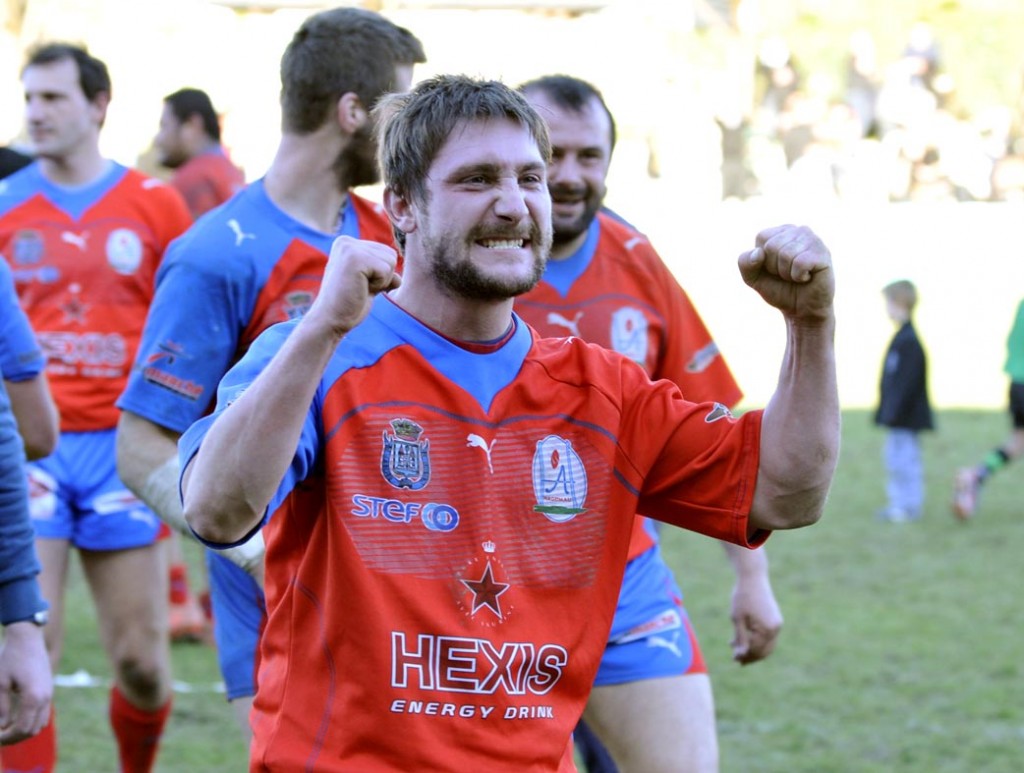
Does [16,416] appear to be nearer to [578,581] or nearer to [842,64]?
[578,581]

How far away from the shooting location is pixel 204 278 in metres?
4.00

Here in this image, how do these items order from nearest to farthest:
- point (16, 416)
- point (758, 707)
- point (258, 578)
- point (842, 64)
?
point (258, 578) → point (16, 416) → point (758, 707) → point (842, 64)

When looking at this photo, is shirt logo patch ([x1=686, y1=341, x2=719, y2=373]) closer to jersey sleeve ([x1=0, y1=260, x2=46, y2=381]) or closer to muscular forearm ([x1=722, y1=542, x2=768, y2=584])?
muscular forearm ([x1=722, y1=542, x2=768, y2=584])

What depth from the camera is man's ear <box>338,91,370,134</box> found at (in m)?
4.27

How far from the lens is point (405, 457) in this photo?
2824 mm

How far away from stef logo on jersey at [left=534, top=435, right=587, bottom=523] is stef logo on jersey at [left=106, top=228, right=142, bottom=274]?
357cm

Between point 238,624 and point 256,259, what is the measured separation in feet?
3.16

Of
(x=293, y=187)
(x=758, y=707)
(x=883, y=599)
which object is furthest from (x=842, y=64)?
(x=293, y=187)

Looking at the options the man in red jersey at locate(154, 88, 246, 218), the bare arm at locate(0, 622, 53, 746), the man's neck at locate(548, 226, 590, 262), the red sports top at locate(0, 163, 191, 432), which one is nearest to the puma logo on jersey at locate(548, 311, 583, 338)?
the man's neck at locate(548, 226, 590, 262)

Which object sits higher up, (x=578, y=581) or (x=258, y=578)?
(x=578, y=581)

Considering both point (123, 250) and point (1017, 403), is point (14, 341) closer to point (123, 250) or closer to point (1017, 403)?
point (123, 250)

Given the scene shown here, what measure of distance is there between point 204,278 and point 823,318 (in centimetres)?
175

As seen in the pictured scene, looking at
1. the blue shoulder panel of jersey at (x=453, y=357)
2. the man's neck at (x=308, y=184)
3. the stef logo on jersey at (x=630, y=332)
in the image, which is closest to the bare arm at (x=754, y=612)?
the stef logo on jersey at (x=630, y=332)

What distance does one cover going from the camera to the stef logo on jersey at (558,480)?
9.57 ft
